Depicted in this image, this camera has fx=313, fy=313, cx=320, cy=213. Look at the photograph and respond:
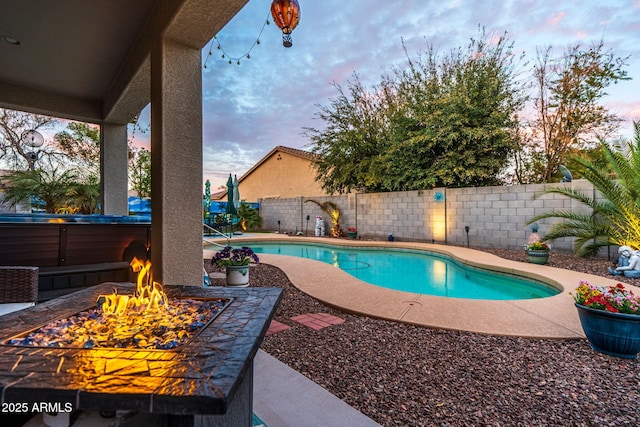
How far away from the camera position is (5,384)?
0.81 m

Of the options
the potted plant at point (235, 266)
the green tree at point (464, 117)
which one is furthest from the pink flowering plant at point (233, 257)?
the green tree at point (464, 117)

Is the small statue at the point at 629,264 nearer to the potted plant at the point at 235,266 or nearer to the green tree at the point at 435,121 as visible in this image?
the green tree at the point at 435,121

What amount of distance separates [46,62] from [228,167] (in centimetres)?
1640

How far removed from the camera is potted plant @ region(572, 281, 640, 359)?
7.88 ft

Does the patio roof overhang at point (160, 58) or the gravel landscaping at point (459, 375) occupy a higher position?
the patio roof overhang at point (160, 58)

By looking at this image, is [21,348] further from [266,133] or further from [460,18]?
[266,133]

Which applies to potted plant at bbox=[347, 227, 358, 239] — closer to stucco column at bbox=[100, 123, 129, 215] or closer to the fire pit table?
stucco column at bbox=[100, 123, 129, 215]

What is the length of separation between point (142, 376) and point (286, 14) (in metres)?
2.56

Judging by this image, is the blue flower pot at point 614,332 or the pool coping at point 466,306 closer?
the blue flower pot at point 614,332

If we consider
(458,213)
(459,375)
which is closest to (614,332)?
(459,375)

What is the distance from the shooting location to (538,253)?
6.04m

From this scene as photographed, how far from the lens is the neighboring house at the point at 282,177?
17.2 metres

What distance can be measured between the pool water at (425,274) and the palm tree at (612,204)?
191cm

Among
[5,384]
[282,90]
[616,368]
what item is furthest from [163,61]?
[282,90]
